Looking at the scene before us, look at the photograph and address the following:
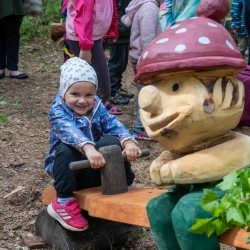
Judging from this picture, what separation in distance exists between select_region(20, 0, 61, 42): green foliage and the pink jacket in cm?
428

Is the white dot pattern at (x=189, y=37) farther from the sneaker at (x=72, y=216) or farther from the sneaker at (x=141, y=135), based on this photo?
the sneaker at (x=141, y=135)

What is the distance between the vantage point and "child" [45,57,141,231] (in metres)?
3.47

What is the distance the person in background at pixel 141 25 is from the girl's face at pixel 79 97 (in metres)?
1.67

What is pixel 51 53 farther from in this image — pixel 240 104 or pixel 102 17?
pixel 240 104

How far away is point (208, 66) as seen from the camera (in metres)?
2.58

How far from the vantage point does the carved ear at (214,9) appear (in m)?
Answer: 2.78

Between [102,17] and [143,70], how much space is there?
8.83 ft

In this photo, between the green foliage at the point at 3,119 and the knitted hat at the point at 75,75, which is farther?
the green foliage at the point at 3,119

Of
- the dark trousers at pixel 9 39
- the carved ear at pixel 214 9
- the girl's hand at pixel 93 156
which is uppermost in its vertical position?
the carved ear at pixel 214 9

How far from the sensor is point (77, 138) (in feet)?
11.3

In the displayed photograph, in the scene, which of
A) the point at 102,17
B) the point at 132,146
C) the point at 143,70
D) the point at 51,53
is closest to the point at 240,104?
the point at 143,70

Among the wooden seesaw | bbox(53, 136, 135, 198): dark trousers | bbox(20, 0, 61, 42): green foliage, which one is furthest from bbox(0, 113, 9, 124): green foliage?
bbox(20, 0, 61, 42): green foliage

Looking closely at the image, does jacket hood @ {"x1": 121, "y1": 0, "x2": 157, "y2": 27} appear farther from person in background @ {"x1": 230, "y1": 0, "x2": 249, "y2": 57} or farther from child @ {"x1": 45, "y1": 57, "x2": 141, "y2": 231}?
person in background @ {"x1": 230, "y1": 0, "x2": 249, "y2": 57}

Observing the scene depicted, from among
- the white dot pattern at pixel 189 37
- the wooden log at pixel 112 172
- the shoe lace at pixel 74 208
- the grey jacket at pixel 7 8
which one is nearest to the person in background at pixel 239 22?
the grey jacket at pixel 7 8
